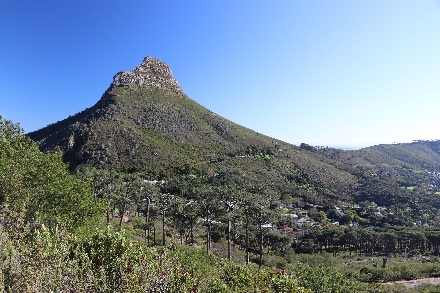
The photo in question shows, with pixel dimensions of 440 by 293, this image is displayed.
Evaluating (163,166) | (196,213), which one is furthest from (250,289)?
(163,166)

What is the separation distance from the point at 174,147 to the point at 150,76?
8093cm

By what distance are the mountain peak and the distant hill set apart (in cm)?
141

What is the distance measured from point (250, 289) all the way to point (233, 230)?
140ft

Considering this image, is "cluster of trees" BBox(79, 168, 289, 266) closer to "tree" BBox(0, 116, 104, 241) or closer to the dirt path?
"tree" BBox(0, 116, 104, 241)

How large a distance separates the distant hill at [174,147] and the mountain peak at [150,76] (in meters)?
1.41

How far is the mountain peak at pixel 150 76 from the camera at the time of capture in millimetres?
157500

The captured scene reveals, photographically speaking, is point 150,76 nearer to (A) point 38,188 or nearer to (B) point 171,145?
(B) point 171,145

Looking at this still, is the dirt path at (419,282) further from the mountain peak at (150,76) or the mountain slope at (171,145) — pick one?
the mountain peak at (150,76)

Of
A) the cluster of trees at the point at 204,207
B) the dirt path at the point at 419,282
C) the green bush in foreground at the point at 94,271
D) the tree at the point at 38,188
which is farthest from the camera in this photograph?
the cluster of trees at the point at 204,207

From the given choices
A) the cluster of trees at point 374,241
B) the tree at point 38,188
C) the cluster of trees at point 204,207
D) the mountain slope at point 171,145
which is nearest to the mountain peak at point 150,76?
the mountain slope at point 171,145

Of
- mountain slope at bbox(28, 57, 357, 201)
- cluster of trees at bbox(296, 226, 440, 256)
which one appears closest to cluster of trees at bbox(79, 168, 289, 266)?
cluster of trees at bbox(296, 226, 440, 256)

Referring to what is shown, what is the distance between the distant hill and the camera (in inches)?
3713

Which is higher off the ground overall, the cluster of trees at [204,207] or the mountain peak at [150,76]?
the mountain peak at [150,76]

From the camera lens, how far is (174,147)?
108 meters
